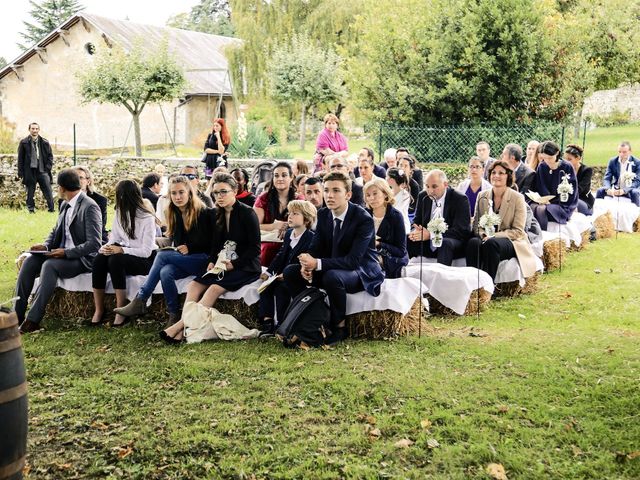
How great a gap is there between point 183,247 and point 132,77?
16892 millimetres

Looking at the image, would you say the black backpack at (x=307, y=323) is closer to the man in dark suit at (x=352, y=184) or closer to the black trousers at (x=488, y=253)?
the man in dark suit at (x=352, y=184)

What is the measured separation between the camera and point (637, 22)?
24.9m

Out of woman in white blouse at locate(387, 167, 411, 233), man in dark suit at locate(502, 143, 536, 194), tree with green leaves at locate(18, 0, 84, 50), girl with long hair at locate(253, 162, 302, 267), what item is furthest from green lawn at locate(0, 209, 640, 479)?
tree with green leaves at locate(18, 0, 84, 50)

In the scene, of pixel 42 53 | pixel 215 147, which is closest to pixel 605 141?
pixel 215 147

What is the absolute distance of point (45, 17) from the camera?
51.5 m

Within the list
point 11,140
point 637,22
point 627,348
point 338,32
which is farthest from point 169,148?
point 627,348

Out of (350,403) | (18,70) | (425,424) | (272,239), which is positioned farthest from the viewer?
(18,70)

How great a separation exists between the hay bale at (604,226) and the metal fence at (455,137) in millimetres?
3990

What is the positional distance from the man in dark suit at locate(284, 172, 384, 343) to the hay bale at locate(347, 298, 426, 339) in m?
0.11

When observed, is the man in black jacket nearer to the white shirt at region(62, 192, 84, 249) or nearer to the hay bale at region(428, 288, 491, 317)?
the white shirt at region(62, 192, 84, 249)

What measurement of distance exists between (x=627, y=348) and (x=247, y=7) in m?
25.4

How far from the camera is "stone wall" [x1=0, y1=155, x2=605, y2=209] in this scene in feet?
59.8

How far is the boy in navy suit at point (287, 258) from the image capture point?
726cm

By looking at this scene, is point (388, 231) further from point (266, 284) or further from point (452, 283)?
point (266, 284)
